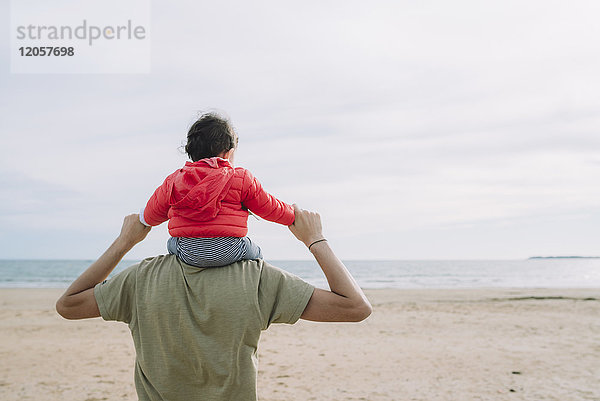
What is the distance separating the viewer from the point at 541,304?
17.7m

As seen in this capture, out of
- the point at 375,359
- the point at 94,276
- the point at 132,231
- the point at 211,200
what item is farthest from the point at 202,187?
the point at 375,359

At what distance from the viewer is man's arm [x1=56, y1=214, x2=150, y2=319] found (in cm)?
184

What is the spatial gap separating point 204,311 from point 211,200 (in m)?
0.35

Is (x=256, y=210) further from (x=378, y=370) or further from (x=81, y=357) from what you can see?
(x=81, y=357)

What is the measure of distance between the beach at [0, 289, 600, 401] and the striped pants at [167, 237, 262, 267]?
5.97m

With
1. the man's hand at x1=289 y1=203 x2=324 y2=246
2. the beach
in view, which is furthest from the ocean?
the man's hand at x1=289 y1=203 x2=324 y2=246

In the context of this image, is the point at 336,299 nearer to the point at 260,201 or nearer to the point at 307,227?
the point at 307,227

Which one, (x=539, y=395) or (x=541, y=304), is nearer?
(x=539, y=395)

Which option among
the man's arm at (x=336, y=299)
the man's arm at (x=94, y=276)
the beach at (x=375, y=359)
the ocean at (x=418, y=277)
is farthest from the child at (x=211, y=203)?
the ocean at (x=418, y=277)

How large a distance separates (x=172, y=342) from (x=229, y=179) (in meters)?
0.54

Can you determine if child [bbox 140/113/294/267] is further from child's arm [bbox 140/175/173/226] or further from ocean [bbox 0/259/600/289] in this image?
ocean [bbox 0/259/600/289]

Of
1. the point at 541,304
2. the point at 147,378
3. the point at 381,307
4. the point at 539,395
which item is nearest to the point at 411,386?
the point at 539,395

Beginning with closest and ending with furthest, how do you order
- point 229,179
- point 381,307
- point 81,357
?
point 229,179 → point 81,357 → point 381,307

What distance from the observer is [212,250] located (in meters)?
1.76
